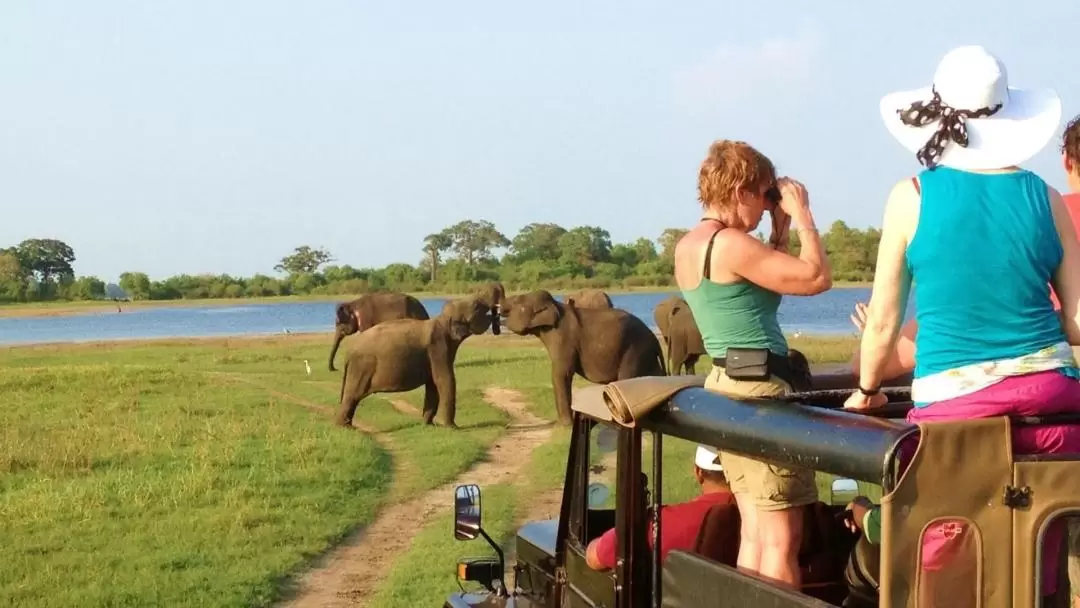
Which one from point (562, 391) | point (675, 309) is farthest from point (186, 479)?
point (675, 309)

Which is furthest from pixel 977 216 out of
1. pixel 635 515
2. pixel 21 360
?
pixel 21 360

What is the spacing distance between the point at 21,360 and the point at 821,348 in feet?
63.2

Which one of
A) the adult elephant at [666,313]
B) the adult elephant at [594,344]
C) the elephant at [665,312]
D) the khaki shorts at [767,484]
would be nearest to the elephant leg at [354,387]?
the adult elephant at [594,344]

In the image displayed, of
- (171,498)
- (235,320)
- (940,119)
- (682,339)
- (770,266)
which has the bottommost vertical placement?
(235,320)

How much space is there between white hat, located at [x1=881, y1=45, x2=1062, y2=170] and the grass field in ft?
3.28

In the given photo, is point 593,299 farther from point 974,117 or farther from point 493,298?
point 974,117

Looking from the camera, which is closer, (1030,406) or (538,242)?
(1030,406)

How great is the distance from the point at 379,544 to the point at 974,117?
22.5 feet

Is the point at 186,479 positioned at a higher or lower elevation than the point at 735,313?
lower

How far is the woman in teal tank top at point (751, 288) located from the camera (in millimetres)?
3023

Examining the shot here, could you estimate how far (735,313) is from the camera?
3367 millimetres

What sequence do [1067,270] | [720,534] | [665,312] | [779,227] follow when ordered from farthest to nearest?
[665,312]
[779,227]
[720,534]
[1067,270]

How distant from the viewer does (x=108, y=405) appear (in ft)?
55.9

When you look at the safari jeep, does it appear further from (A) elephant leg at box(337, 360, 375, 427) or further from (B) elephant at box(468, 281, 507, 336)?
(B) elephant at box(468, 281, 507, 336)
